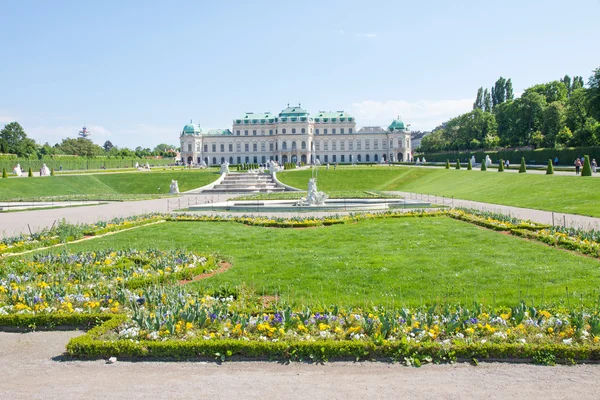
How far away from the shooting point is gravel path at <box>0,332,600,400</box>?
15.7 ft

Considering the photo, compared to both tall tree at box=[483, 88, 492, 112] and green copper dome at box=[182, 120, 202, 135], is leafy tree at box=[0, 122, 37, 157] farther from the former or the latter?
tall tree at box=[483, 88, 492, 112]

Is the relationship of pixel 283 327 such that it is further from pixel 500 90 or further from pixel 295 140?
pixel 295 140

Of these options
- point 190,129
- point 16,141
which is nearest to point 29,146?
point 16,141

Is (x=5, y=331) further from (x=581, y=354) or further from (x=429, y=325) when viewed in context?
(x=581, y=354)

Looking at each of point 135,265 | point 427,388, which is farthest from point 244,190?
point 427,388

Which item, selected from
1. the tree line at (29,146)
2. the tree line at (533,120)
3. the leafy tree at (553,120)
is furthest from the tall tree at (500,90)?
the tree line at (29,146)

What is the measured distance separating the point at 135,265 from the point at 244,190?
3208 centimetres

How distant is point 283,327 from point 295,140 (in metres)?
97.5

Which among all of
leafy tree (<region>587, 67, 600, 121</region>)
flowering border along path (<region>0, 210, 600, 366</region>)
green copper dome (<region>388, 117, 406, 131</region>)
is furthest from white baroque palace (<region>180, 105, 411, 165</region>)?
flowering border along path (<region>0, 210, 600, 366</region>)

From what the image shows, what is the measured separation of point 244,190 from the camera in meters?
41.9

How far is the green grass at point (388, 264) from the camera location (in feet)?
25.7

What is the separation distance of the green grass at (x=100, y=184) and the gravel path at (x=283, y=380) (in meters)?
32.8

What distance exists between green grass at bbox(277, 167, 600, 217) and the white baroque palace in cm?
5272

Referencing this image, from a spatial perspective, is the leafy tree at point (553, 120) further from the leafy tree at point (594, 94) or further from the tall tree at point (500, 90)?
the tall tree at point (500, 90)
